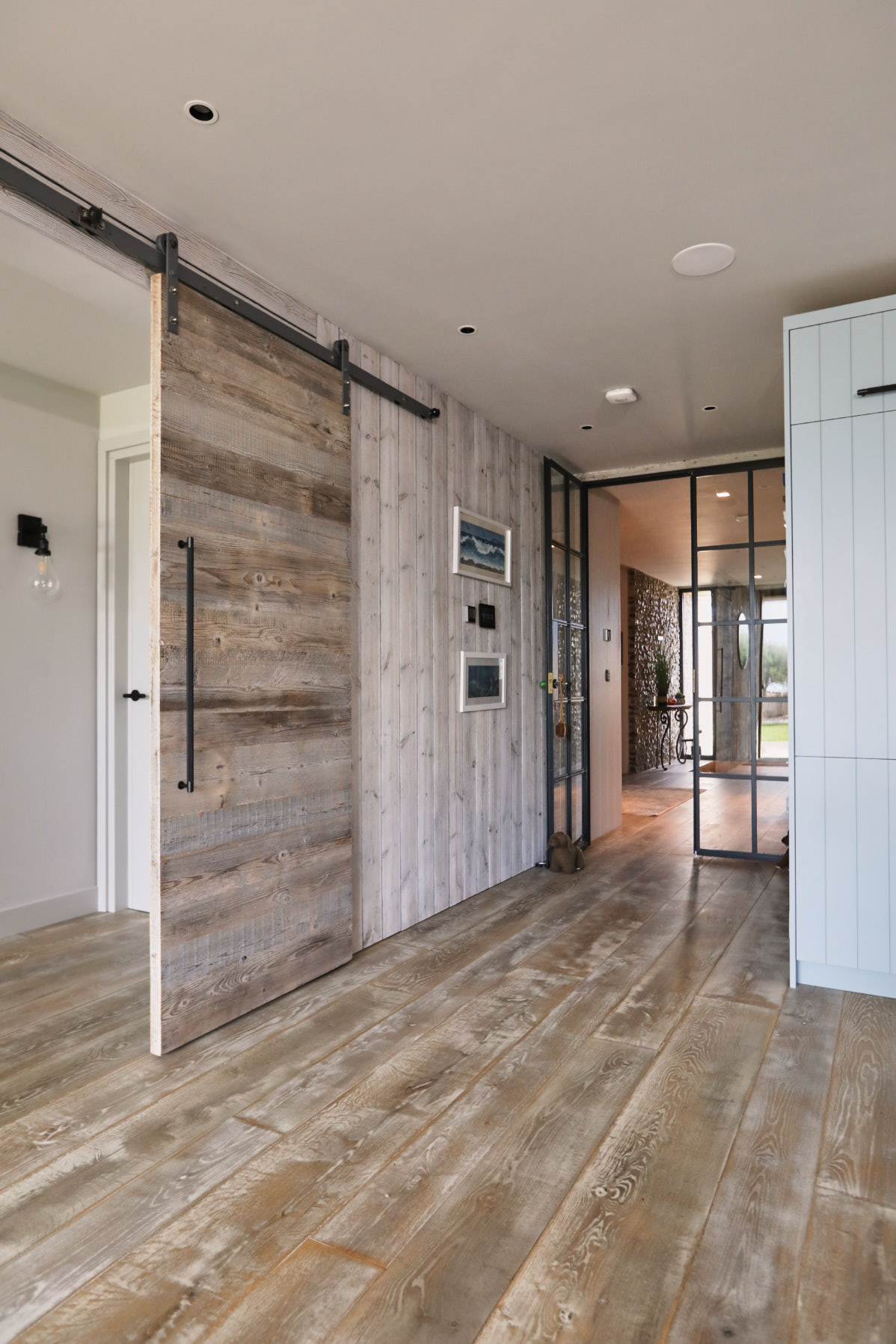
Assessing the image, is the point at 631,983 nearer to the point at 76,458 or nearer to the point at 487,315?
the point at 487,315

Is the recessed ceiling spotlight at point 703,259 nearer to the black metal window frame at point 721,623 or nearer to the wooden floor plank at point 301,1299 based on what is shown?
the black metal window frame at point 721,623

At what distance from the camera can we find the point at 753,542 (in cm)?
477

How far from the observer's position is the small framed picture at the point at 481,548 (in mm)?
Result: 4109

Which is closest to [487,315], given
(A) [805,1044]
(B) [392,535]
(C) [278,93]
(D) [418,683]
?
(B) [392,535]

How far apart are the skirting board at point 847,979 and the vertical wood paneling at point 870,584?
2.51 feet

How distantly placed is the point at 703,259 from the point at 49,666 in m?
3.18

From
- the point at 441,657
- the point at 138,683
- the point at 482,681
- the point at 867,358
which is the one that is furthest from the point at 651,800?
the point at 867,358

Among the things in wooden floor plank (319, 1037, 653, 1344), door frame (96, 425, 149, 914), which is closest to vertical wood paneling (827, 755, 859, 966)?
wooden floor plank (319, 1037, 653, 1344)

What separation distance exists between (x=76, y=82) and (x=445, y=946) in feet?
9.93

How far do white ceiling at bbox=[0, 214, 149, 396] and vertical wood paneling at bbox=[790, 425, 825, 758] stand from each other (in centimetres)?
230

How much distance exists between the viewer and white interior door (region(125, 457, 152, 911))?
4004mm

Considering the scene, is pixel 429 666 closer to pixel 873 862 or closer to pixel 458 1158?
pixel 873 862

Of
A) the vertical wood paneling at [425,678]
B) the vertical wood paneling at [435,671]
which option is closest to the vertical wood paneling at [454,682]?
the vertical wood paneling at [435,671]

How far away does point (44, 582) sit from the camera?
3682 mm
